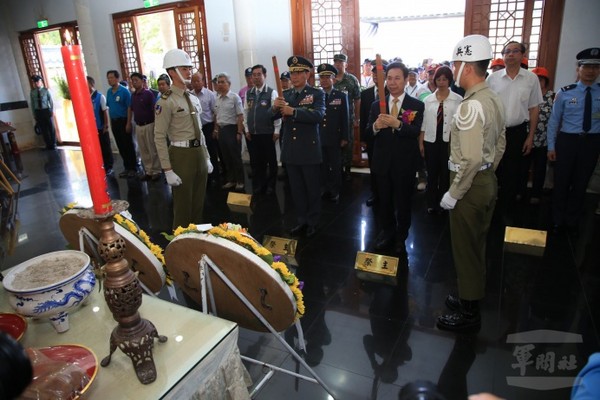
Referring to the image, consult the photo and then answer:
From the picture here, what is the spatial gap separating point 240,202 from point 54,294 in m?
3.49

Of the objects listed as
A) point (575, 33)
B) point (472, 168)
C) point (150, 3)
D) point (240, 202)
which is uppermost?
point (150, 3)

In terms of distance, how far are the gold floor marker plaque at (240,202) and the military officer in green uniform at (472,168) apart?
2642 mm

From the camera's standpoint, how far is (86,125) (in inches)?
32.9

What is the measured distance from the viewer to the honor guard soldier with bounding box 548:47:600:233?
3.33 m

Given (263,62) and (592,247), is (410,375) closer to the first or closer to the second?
(592,247)

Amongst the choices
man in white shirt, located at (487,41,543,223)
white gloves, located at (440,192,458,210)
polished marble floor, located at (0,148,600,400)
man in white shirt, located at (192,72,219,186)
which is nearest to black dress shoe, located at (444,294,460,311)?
polished marble floor, located at (0,148,600,400)

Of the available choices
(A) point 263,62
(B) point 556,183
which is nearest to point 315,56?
(A) point 263,62

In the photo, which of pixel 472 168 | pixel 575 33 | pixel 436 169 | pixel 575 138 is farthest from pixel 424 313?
pixel 575 33

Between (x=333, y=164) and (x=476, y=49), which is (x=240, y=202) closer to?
(x=333, y=164)

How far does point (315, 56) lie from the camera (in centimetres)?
606

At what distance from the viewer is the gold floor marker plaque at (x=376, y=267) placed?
2.97 m

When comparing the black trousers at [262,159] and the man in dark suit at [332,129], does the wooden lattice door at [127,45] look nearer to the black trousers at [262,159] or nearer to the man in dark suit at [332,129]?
the black trousers at [262,159]

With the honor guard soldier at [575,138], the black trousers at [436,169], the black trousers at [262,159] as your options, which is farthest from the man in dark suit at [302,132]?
the honor guard soldier at [575,138]

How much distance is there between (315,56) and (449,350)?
16.1ft
